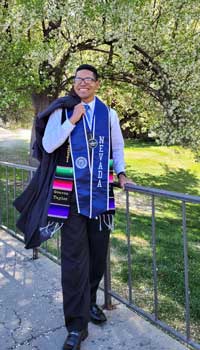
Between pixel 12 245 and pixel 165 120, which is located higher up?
pixel 165 120

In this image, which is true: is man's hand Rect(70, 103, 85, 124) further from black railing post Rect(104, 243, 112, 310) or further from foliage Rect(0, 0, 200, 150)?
foliage Rect(0, 0, 200, 150)

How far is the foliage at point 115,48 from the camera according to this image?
7.42 m

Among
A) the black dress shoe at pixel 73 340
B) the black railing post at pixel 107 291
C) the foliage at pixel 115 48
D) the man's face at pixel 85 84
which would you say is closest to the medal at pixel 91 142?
the man's face at pixel 85 84

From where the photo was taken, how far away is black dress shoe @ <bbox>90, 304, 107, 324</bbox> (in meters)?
2.92

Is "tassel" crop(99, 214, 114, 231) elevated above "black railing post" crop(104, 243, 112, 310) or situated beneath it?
elevated above

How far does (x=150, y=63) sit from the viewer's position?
27.4 feet

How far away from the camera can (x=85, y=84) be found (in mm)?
2533

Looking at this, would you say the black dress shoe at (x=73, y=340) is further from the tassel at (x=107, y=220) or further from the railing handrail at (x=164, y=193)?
the railing handrail at (x=164, y=193)

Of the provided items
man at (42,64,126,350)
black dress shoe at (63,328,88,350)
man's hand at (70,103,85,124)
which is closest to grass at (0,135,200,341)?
black dress shoe at (63,328,88,350)

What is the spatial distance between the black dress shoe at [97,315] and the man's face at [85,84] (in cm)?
147

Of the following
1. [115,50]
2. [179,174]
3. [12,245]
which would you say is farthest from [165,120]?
[179,174]

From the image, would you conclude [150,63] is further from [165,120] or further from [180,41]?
[165,120]

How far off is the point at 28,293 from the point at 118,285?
1145 mm

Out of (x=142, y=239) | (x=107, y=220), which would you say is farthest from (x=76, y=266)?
(x=142, y=239)
